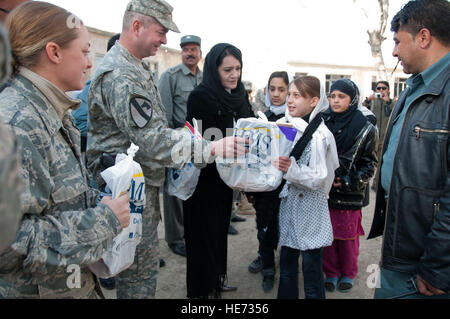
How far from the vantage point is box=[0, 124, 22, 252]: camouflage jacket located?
1.39 feet

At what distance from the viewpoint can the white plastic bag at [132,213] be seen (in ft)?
4.60

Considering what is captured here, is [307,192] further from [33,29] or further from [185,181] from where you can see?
[33,29]

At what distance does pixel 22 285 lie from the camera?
1.15 m

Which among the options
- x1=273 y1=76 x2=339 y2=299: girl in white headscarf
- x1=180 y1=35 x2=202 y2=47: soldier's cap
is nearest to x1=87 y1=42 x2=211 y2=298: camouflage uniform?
x1=273 y1=76 x2=339 y2=299: girl in white headscarf

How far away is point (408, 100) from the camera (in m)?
1.75

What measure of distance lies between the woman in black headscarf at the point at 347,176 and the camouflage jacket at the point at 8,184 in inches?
106

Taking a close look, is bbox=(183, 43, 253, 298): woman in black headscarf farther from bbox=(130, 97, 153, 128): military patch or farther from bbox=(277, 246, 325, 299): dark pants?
bbox=(130, 97, 153, 128): military patch

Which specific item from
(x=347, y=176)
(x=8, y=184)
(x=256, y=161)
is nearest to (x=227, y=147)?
(x=256, y=161)

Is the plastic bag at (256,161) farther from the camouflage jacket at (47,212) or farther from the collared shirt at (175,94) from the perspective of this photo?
the collared shirt at (175,94)

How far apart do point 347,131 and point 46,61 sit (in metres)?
2.50

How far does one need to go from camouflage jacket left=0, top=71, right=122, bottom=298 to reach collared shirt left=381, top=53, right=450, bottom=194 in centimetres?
143

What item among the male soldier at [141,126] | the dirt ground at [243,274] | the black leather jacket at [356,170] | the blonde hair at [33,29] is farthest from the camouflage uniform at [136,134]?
the black leather jacket at [356,170]
